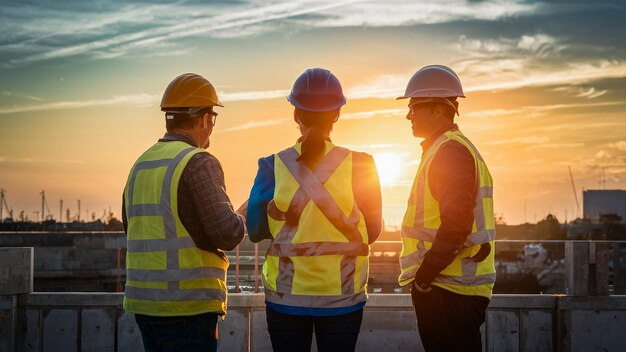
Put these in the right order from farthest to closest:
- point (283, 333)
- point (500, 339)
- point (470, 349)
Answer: point (500, 339) → point (470, 349) → point (283, 333)

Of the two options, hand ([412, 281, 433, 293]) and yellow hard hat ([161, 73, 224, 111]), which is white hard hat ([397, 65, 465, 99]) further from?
yellow hard hat ([161, 73, 224, 111])

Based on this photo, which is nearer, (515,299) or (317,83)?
(317,83)

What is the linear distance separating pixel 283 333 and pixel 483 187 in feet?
5.03

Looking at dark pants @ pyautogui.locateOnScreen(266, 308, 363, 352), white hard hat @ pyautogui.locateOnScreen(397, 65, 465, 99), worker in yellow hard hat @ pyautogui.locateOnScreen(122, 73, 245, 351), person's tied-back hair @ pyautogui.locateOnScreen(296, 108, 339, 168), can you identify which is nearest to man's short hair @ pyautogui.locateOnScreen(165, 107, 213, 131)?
worker in yellow hard hat @ pyautogui.locateOnScreen(122, 73, 245, 351)

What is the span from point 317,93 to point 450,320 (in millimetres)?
1556

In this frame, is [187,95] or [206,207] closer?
[206,207]

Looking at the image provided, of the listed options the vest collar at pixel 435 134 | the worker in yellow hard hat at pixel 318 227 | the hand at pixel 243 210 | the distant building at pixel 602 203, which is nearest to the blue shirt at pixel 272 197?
the worker in yellow hard hat at pixel 318 227

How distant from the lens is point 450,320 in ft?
14.1

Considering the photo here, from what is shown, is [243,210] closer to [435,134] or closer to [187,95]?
[187,95]

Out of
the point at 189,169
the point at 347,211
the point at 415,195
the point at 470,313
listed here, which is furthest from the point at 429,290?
the point at 189,169

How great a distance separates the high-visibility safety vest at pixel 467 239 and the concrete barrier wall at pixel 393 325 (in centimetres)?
387

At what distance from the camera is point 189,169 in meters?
3.83

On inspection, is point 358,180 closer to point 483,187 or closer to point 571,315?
point 483,187

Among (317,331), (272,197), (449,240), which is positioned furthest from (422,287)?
(272,197)
